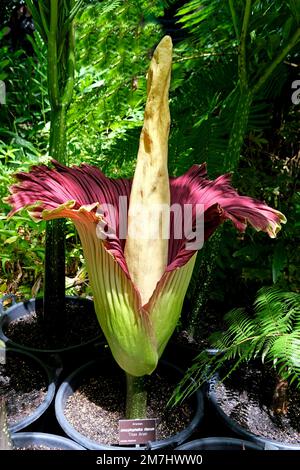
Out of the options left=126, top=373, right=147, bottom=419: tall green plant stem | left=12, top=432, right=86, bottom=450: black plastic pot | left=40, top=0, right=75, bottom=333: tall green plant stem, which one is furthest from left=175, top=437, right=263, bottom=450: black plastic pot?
left=40, top=0, right=75, bottom=333: tall green plant stem

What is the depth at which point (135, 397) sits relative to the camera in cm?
109

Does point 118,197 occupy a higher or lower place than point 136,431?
higher

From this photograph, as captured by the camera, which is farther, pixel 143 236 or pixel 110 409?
pixel 110 409

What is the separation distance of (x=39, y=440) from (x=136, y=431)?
0.20 metres

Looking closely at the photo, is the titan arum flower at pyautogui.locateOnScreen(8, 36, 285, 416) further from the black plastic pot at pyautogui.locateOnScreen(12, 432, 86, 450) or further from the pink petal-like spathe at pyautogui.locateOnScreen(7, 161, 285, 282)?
the black plastic pot at pyautogui.locateOnScreen(12, 432, 86, 450)

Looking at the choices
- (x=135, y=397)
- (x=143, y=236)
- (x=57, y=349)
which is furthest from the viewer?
(x=57, y=349)

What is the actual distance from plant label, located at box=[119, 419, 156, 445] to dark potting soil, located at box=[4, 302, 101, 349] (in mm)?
381

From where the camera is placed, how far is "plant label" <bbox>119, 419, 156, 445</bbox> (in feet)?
3.43

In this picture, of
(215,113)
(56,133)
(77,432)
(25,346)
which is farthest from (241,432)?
(215,113)

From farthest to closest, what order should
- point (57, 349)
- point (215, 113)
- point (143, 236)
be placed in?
point (215, 113) → point (57, 349) → point (143, 236)

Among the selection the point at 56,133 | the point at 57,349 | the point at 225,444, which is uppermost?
the point at 56,133

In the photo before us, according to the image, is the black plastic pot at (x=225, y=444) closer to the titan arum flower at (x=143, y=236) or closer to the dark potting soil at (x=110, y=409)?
the dark potting soil at (x=110, y=409)

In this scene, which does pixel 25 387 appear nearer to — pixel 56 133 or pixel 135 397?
pixel 135 397

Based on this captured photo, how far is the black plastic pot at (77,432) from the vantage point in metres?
1.04
